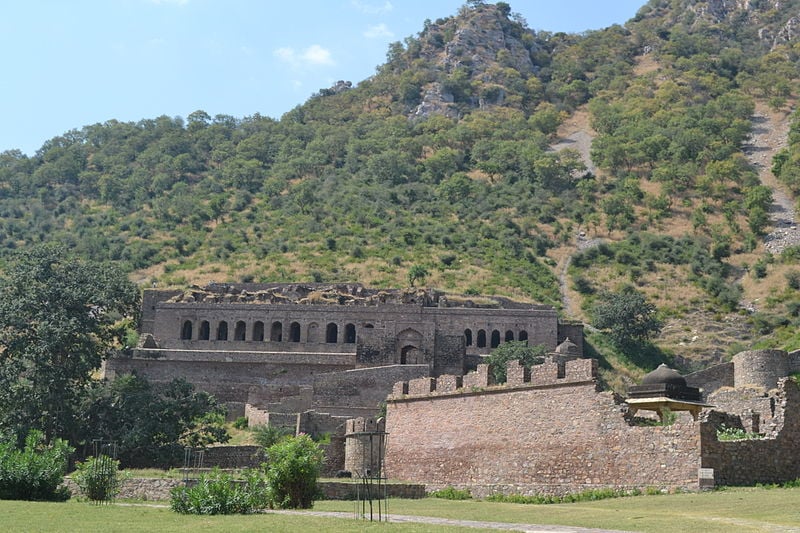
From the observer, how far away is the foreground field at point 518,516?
17797 millimetres

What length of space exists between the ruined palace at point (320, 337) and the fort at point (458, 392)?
89 mm

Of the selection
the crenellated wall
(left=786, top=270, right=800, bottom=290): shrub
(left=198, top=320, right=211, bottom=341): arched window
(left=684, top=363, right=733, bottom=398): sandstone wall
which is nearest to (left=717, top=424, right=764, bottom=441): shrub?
the crenellated wall

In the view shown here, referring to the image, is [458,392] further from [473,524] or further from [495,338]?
[495,338]

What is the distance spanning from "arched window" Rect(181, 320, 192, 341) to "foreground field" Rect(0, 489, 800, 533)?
1723 inches

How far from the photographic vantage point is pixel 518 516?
2098cm

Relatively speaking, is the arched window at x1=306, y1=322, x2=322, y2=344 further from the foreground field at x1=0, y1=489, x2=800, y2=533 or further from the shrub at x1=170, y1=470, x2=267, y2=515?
the shrub at x1=170, y1=470, x2=267, y2=515

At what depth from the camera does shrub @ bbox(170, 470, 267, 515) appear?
21844 mm

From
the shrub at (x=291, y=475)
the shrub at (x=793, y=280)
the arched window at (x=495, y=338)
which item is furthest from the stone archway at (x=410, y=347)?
the shrub at (x=291, y=475)

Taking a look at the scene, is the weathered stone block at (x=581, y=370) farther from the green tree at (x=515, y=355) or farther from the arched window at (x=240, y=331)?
the arched window at (x=240, y=331)

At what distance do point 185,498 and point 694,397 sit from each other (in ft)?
43.3

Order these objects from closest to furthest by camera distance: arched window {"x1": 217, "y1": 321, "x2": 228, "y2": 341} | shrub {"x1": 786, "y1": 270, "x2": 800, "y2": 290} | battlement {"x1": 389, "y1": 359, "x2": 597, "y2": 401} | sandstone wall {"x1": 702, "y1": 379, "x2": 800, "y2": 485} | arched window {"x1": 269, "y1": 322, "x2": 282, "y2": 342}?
sandstone wall {"x1": 702, "y1": 379, "x2": 800, "y2": 485} < battlement {"x1": 389, "y1": 359, "x2": 597, "y2": 401} < arched window {"x1": 269, "y1": 322, "x2": 282, "y2": 342} < arched window {"x1": 217, "y1": 321, "x2": 228, "y2": 341} < shrub {"x1": 786, "y1": 270, "x2": 800, "y2": 290}

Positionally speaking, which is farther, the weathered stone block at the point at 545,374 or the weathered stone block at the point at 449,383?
the weathered stone block at the point at 449,383

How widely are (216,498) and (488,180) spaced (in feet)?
320

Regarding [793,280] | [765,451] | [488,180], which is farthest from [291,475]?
[488,180]
